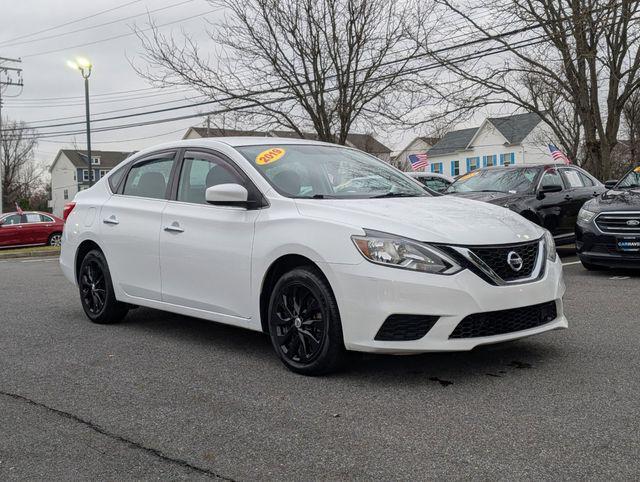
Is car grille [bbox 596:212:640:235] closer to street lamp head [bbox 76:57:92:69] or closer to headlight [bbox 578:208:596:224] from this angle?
headlight [bbox 578:208:596:224]

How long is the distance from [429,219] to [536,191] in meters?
7.46

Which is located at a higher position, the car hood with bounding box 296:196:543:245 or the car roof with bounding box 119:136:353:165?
the car roof with bounding box 119:136:353:165

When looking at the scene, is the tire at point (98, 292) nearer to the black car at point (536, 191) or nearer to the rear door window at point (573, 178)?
the black car at point (536, 191)

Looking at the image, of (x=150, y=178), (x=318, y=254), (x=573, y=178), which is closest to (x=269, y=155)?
(x=318, y=254)

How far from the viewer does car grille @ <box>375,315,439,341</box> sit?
4.26 meters

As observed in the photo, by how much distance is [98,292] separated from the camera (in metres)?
6.73

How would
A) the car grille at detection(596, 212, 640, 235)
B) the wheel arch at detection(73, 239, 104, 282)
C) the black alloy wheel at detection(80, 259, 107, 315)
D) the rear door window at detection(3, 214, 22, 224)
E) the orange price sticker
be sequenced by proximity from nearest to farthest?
the orange price sticker < the black alloy wheel at detection(80, 259, 107, 315) < the wheel arch at detection(73, 239, 104, 282) < the car grille at detection(596, 212, 640, 235) < the rear door window at detection(3, 214, 22, 224)

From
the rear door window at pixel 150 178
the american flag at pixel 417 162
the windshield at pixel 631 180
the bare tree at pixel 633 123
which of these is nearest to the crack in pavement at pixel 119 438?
the rear door window at pixel 150 178

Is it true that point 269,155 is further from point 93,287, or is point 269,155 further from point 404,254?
point 93,287

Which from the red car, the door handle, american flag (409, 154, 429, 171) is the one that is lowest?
the red car

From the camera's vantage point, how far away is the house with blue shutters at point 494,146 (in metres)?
58.6

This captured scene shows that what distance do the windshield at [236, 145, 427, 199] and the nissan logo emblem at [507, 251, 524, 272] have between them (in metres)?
1.19

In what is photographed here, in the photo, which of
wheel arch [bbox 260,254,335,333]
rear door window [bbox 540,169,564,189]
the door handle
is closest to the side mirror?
wheel arch [bbox 260,254,335,333]

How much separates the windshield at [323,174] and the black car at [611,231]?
14.9 ft
